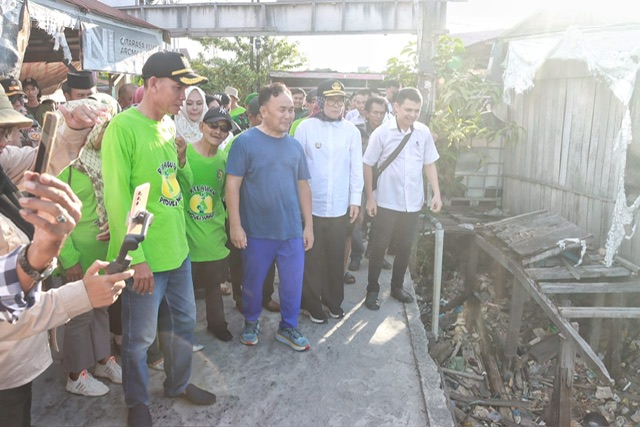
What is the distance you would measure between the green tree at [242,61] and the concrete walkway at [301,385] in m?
23.0

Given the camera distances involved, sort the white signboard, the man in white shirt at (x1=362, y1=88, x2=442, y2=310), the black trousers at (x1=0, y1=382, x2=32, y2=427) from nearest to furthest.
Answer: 1. the black trousers at (x1=0, y1=382, x2=32, y2=427)
2. the man in white shirt at (x1=362, y1=88, x2=442, y2=310)
3. the white signboard

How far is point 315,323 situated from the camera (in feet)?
14.4

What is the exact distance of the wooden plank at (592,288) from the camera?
565 centimetres

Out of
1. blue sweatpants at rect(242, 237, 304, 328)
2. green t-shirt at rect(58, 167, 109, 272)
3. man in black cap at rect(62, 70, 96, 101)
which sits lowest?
blue sweatpants at rect(242, 237, 304, 328)

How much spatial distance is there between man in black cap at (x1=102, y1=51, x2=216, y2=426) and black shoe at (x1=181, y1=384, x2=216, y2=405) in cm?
31

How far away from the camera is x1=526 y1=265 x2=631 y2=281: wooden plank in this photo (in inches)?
231

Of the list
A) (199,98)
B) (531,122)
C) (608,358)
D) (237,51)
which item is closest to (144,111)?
(199,98)

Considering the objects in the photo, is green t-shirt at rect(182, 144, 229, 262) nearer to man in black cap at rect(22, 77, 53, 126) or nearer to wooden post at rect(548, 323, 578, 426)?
man in black cap at rect(22, 77, 53, 126)

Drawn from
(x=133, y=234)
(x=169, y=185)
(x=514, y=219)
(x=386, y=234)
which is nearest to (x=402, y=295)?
(x=386, y=234)

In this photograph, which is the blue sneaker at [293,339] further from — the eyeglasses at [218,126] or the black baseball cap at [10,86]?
the black baseball cap at [10,86]

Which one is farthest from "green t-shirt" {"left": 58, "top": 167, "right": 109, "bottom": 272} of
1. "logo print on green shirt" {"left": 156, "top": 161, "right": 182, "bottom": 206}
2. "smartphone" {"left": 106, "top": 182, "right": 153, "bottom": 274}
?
"smartphone" {"left": 106, "top": 182, "right": 153, "bottom": 274}

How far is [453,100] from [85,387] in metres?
6.61

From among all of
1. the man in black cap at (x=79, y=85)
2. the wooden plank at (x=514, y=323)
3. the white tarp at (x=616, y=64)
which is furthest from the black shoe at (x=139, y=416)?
the white tarp at (x=616, y=64)

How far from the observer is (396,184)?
184 inches
